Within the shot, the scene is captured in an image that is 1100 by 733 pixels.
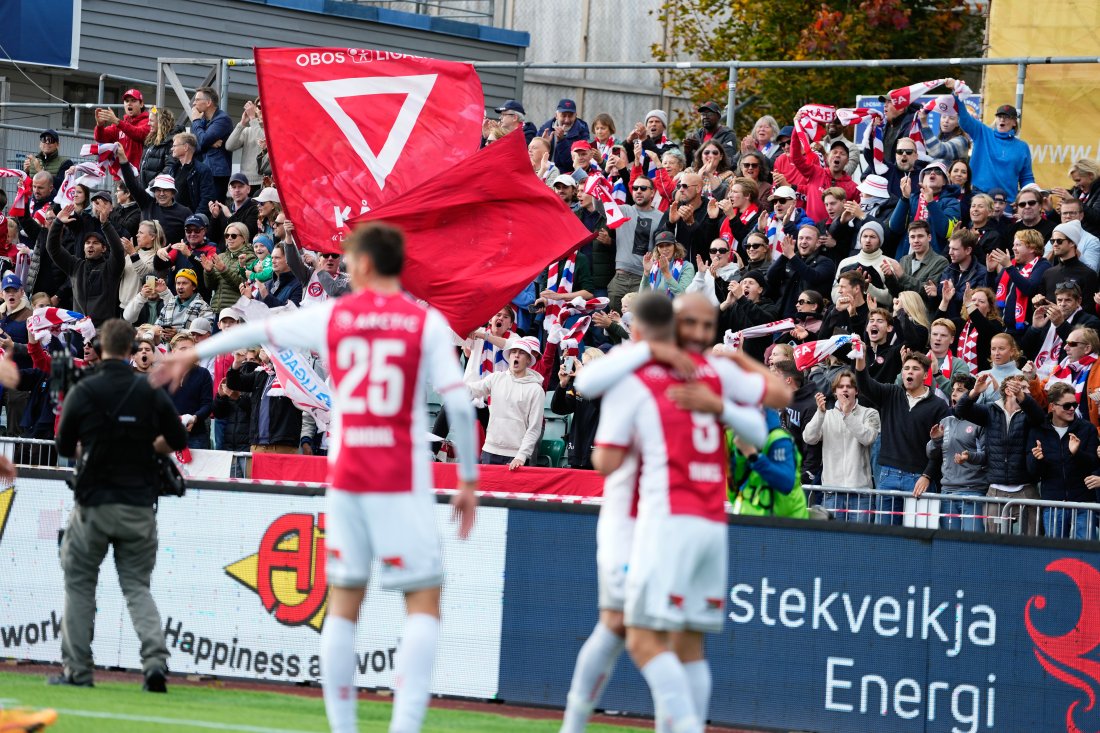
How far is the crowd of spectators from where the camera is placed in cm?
1394

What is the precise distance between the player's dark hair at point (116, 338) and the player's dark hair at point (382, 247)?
10.7 feet

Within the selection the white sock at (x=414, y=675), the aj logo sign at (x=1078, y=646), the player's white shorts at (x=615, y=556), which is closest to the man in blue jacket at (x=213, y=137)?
the aj logo sign at (x=1078, y=646)

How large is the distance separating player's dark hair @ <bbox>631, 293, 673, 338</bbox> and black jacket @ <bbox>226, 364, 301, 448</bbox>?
30.5ft

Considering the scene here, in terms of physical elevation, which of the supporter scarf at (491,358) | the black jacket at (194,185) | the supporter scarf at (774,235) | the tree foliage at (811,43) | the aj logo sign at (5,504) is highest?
the tree foliage at (811,43)

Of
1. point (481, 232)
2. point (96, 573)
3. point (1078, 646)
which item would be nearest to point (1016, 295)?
point (481, 232)

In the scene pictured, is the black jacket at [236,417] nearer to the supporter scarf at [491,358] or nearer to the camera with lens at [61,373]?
the supporter scarf at [491,358]

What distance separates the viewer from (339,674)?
735 centimetres

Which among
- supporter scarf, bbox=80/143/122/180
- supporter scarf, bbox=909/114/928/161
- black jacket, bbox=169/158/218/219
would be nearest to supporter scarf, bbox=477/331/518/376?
supporter scarf, bbox=909/114/928/161

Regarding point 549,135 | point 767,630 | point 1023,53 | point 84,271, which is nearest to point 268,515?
point 767,630

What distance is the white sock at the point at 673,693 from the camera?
7379 millimetres

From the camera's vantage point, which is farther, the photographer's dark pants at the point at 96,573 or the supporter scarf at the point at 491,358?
the supporter scarf at the point at 491,358

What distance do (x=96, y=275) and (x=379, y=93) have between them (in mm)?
5050

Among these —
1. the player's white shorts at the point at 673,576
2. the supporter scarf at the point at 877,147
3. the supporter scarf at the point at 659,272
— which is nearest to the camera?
the player's white shorts at the point at 673,576

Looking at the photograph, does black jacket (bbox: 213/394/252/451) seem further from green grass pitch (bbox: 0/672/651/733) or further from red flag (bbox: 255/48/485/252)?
green grass pitch (bbox: 0/672/651/733)
